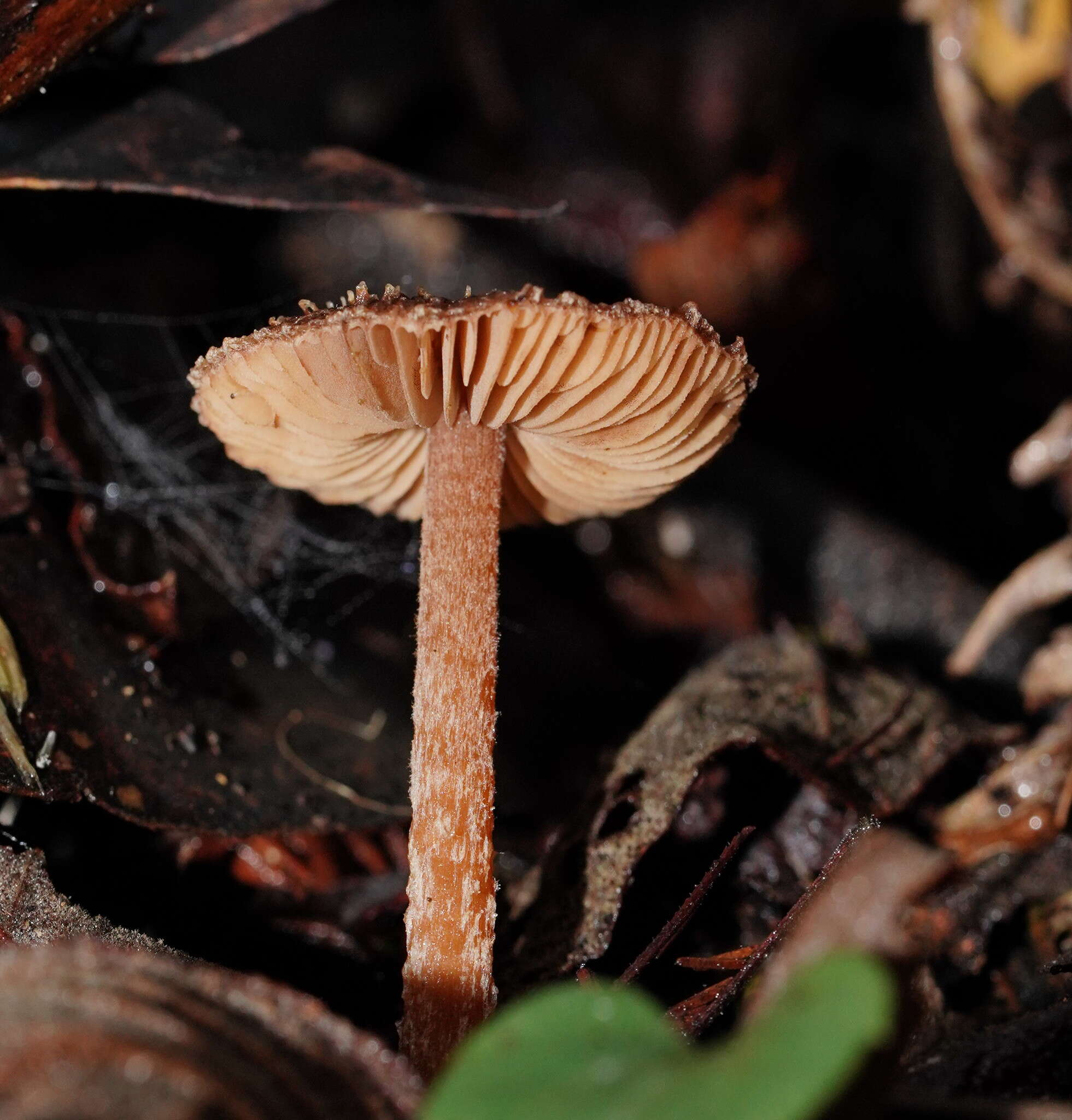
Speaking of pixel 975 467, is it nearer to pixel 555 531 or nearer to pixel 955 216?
pixel 955 216

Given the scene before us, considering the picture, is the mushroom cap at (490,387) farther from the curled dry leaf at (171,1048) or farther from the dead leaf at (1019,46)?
the dead leaf at (1019,46)

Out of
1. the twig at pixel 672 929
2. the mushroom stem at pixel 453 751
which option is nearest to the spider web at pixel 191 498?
the mushroom stem at pixel 453 751

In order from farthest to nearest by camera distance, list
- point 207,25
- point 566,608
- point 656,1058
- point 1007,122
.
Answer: point 1007,122, point 566,608, point 207,25, point 656,1058

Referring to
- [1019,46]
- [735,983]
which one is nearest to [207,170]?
[735,983]

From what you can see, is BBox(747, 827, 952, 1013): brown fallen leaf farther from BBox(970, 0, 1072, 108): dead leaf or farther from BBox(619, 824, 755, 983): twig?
BBox(970, 0, 1072, 108): dead leaf

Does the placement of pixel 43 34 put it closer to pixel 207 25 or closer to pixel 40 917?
pixel 207 25

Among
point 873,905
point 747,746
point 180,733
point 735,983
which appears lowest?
point 735,983

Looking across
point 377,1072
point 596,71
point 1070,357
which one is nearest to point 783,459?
point 1070,357
